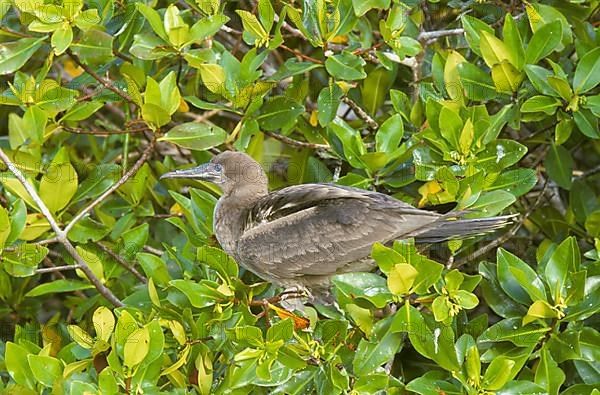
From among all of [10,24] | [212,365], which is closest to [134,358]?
[212,365]

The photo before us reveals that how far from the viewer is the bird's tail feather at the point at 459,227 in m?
4.02

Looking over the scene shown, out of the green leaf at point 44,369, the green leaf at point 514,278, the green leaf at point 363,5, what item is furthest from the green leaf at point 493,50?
the green leaf at point 44,369

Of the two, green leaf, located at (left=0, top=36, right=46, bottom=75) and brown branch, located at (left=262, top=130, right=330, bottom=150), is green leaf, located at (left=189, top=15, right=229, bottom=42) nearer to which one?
brown branch, located at (left=262, top=130, right=330, bottom=150)

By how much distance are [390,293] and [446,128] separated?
83 cm

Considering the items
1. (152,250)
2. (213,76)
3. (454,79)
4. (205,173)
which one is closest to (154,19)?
(213,76)

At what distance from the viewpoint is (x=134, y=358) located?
346 cm

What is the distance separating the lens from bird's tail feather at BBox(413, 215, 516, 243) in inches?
158

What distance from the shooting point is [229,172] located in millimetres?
4738

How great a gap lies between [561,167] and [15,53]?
2.50 m

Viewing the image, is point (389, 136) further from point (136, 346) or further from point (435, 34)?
point (136, 346)

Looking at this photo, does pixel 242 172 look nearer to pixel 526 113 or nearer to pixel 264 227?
pixel 264 227

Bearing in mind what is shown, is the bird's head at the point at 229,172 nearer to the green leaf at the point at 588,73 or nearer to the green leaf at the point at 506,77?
the green leaf at the point at 506,77

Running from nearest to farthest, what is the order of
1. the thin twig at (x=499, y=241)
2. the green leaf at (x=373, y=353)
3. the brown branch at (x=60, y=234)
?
the green leaf at (x=373, y=353) < the brown branch at (x=60, y=234) < the thin twig at (x=499, y=241)

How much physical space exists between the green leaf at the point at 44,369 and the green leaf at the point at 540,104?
211 centimetres
